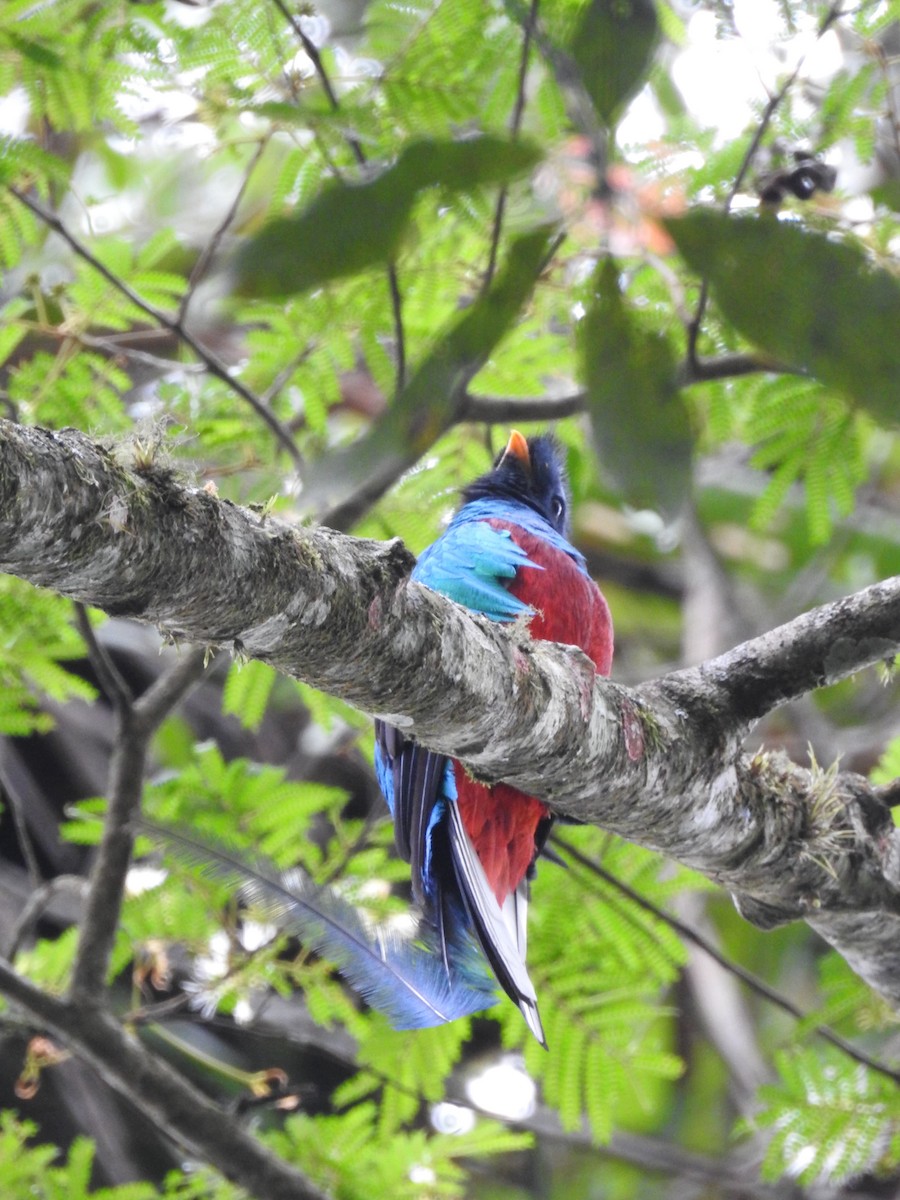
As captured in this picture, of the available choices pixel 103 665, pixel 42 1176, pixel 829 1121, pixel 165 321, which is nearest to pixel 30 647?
pixel 103 665

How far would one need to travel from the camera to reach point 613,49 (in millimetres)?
688

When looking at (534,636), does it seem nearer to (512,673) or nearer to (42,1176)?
(512,673)

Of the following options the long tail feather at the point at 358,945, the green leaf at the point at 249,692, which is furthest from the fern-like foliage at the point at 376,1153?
the green leaf at the point at 249,692

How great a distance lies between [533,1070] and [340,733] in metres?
1.52

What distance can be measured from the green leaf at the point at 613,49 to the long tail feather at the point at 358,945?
1.51 metres

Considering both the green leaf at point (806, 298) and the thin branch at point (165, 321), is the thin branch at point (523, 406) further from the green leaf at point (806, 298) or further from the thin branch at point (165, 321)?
the green leaf at point (806, 298)

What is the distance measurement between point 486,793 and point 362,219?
1.98 meters

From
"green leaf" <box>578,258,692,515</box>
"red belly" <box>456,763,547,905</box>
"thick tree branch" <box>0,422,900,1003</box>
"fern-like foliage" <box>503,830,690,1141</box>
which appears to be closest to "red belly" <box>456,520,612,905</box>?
"red belly" <box>456,763,547,905</box>

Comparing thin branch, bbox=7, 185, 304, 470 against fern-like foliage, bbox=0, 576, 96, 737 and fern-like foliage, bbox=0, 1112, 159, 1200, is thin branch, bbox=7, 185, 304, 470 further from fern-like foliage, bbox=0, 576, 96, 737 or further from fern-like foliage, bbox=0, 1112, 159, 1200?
fern-like foliage, bbox=0, 1112, 159, 1200

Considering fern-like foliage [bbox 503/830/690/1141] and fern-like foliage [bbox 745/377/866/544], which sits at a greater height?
fern-like foliage [bbox 745/377/866/544]

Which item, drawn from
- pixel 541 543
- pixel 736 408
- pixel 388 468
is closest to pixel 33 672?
pixel 541 543

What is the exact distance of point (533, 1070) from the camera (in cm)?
301

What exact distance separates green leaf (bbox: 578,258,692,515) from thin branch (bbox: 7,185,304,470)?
1817 millimetres

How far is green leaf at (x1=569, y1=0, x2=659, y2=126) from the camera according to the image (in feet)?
2.20
